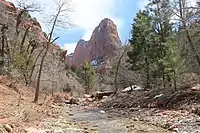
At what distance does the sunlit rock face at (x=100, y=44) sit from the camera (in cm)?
14575

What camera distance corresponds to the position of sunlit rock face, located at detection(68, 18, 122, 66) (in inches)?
5738

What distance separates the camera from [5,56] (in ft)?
145

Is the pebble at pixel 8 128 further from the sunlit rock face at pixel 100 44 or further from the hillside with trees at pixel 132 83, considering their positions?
the sunlit rock face at pixel 100 44

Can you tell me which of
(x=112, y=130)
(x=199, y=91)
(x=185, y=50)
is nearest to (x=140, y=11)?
(x=185, y=50)

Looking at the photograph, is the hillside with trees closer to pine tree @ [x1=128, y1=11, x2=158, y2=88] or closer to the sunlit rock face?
pine tree @ [x1=128, y1=11, x2=158, y2=88]

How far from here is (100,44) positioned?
15200cm

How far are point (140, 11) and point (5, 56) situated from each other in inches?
788

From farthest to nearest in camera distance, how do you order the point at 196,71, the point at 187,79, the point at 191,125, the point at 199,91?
the point at 187,79, the point at 196,71, the point at 199,91, the point at 191,125

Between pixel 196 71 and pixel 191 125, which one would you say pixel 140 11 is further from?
pixel 191 125

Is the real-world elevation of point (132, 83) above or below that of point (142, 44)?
below

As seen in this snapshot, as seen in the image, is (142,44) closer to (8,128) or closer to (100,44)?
(8,128)

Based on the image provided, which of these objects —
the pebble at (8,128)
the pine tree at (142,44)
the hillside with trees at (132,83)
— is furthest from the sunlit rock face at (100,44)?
the pebble at (8,128)

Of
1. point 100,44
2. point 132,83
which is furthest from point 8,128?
point 100,44

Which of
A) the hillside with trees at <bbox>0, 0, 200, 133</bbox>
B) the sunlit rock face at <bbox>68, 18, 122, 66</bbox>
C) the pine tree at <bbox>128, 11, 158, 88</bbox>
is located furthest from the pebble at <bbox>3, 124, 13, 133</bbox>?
the sunlit rock face at <bbox>68, 18, 122, 66</bbox>
